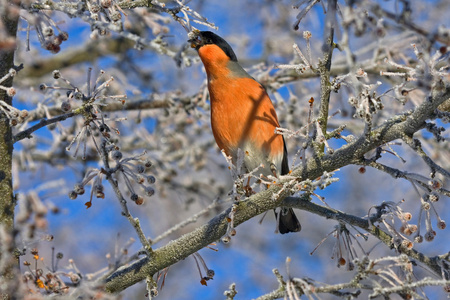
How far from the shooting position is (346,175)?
32.9 ft

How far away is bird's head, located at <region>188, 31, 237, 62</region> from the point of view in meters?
3.86

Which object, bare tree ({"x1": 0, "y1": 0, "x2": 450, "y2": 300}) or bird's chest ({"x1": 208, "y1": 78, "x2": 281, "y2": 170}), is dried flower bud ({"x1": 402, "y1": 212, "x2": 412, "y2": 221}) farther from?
bird's chest ({"x1": 208, "y1": 78, "x2": 281, "y2": 170})

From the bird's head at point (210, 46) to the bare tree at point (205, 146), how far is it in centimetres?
14

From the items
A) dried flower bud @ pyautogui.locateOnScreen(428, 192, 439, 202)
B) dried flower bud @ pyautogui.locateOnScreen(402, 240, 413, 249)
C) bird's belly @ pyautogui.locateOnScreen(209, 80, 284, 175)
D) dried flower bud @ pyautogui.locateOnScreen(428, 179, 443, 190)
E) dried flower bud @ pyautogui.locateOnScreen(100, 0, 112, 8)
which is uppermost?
bird's belly @ pyautogui.locateOnScreen(209, 80, 284, 175)

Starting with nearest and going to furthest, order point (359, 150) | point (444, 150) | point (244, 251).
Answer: point (359, 150)
point (444, 150)
point (244, 251)

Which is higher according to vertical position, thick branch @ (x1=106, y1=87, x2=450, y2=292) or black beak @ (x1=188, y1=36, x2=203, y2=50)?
black beak @ (x1=188, y1=36, x2=203, y2=50)

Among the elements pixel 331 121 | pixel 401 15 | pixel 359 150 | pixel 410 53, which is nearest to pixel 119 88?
pixel 331 121

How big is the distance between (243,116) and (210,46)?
0.68 meters

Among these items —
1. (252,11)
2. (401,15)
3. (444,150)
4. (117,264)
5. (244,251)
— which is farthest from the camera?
(244,251)

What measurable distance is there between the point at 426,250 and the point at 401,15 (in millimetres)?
7961

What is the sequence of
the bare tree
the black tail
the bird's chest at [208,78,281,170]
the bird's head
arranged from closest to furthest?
the bare tree, the bird's chest at [208,78,281,170], the black tail, the bird's head

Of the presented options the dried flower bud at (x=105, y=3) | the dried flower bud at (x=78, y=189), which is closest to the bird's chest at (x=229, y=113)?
the dried flower bud at (x=78, y=189)

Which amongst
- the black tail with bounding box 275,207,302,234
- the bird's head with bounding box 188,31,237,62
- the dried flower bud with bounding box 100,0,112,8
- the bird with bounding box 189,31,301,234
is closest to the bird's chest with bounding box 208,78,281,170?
the bird with bounding box 189,31,301,234

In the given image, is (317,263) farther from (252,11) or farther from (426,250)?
(252,11)
